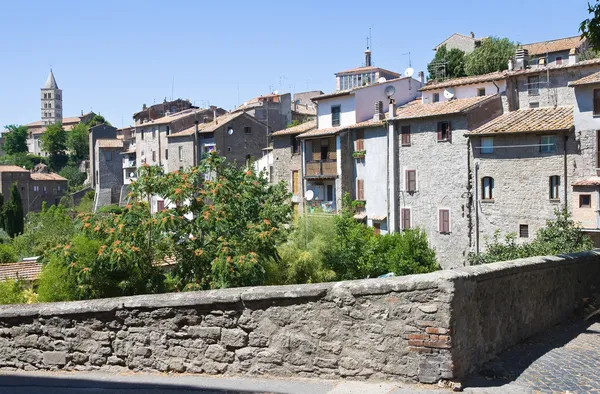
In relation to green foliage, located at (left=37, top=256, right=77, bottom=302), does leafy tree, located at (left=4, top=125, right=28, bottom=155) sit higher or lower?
higher

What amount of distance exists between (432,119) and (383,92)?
23.8 ft

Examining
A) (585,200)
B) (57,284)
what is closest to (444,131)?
(585,200)

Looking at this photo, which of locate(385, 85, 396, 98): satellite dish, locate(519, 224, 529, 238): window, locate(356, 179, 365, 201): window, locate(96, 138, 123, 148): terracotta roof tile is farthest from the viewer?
locate(96, 138, 123, 148): terracotta roof tile

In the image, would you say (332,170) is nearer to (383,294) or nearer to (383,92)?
(383,92)

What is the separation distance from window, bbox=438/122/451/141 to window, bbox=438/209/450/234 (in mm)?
4354

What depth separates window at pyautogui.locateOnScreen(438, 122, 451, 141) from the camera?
41066 mm

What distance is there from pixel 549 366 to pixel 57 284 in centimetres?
1449

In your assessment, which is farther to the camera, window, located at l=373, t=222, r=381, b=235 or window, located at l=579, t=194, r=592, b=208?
window, located at l=373, t=222, r=381, b=235

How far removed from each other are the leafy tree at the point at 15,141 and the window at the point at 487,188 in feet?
407

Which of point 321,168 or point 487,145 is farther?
point 321,168

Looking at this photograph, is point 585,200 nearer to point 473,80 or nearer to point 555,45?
point 473,80

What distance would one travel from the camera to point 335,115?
49.6 m

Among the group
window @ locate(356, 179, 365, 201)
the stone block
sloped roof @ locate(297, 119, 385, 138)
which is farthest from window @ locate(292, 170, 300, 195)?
the stone block

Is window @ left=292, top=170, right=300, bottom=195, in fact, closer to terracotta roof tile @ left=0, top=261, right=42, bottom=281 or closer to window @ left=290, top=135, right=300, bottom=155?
window @ left=290, top=135, right=300, bottom=155
